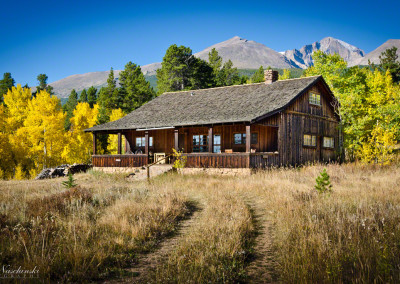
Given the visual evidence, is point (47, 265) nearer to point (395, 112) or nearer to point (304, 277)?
point (304, 277)

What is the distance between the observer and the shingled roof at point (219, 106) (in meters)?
20.5

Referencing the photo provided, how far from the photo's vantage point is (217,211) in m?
9.07

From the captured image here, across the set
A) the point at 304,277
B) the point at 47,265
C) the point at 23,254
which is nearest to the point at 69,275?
the point at 47,265

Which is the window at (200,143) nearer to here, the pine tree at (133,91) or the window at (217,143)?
the window at (217,143)

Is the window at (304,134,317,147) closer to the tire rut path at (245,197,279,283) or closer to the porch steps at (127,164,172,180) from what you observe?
the porch steps at (127,164,172,180)

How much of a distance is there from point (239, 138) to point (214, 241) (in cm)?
1711

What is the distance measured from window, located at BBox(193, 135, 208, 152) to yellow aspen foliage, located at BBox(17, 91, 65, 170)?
16.6 m

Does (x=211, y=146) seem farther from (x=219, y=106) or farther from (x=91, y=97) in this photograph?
(x=91, y=97)

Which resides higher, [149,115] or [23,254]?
[149,115]

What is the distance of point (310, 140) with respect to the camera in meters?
24.7

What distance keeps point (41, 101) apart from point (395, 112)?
32.9 m

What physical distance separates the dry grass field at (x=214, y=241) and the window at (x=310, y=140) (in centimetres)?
1373

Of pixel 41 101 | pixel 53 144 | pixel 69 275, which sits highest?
pixel 41 101

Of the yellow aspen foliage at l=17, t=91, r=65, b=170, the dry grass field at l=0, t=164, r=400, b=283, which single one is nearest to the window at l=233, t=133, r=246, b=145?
the dry grass field at l=0, t=164, r=400, b=283
